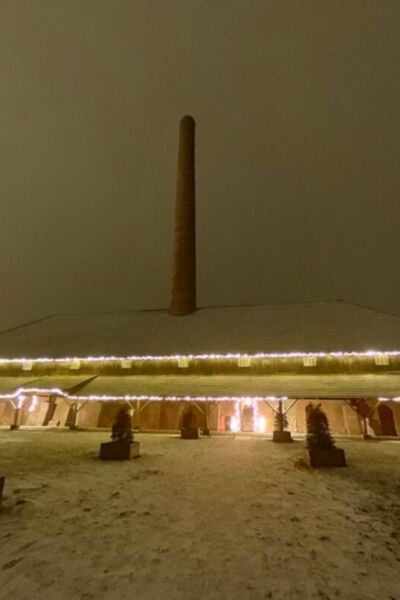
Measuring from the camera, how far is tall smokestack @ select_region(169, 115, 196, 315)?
25.4 m

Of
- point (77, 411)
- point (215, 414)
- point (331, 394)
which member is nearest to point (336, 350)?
point (331, 394)

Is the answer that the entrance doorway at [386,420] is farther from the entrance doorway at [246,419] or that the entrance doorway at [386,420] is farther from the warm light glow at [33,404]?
the warm light glow at [33,404]

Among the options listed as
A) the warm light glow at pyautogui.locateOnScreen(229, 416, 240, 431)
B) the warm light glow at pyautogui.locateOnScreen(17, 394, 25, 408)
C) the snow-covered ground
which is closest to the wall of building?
the warm light glow at pyautogui.locateOnScreen(229, 416, 240, 431)

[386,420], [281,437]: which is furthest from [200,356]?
[386,420]

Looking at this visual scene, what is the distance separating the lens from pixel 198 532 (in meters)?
4.86

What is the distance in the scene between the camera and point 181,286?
25.5 meters

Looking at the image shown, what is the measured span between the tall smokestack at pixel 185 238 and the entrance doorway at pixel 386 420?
47.4ft

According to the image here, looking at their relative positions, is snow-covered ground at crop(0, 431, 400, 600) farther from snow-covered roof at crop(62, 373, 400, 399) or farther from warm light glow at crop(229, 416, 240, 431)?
warm light glow at crop(229, 416, 240, 431)

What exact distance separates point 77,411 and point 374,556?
1888 centimetres

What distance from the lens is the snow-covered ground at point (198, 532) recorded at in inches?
138

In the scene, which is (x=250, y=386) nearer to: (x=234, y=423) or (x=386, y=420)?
(x=234, y=423)

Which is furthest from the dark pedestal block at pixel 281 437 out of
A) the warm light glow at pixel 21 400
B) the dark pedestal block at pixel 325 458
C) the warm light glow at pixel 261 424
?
the warm light glow at pixel 21 400

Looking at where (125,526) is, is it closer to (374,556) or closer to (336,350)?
(374,556)

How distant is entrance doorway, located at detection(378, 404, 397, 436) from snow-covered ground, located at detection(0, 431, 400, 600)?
1020cm
